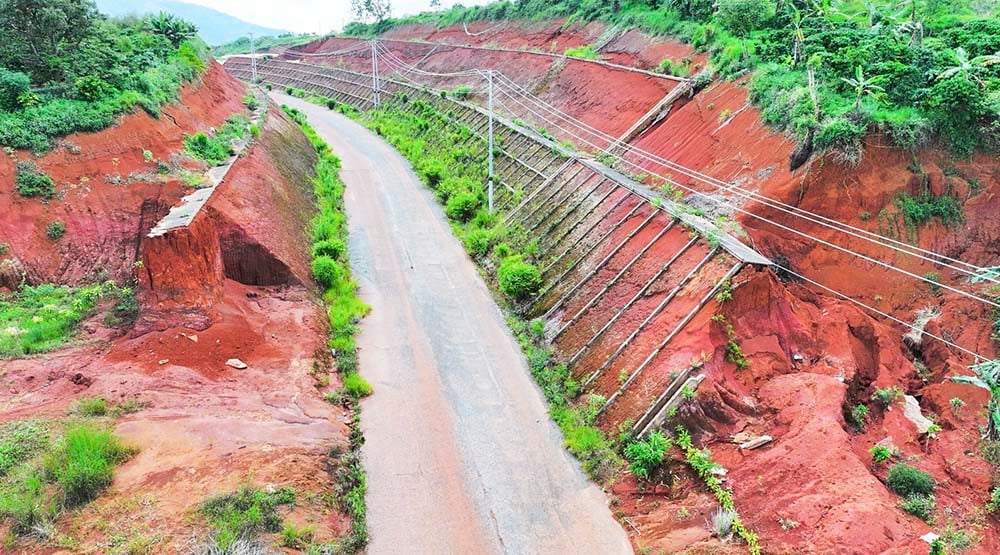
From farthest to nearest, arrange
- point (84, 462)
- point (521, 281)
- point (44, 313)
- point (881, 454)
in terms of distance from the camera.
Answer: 1. point (521, 281)
2. point (44, 313)
3. point (881, 454)
4. point (84, 462)

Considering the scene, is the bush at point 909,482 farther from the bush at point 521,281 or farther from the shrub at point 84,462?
the shrub at point 84,462

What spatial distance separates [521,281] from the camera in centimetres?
Result: 2127

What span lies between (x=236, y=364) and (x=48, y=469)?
5.35 meters

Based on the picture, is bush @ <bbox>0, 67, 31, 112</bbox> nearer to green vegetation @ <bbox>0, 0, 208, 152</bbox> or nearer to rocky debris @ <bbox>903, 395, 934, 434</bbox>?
green vegetation @ <bbox>0, 0, 208, 152</bbox>

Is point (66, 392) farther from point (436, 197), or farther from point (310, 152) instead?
point (310, 152)

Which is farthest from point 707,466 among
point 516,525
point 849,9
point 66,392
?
point 849,9

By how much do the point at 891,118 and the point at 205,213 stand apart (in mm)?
21597

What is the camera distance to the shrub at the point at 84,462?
10289 millimetres

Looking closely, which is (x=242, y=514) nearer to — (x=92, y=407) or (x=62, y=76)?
(x=92, y=407)

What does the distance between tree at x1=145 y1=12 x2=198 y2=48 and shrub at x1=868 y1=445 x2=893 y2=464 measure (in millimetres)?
35273

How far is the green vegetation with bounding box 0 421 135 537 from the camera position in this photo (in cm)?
962

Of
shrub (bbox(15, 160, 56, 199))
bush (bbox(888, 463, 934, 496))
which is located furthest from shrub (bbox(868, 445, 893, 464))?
shrub (bbox(15, 160, 56, 199))

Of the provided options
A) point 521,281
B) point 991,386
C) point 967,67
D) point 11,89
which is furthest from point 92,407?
point 967,67

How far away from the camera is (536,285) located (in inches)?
843
